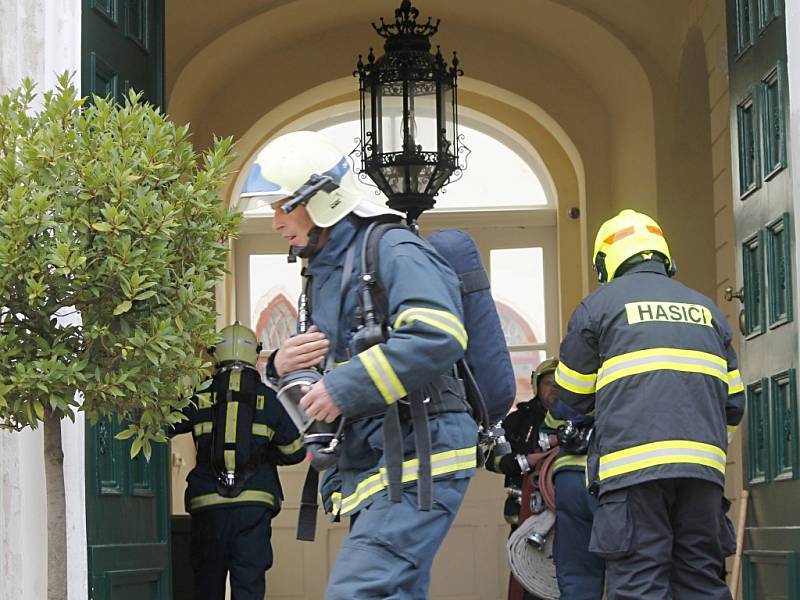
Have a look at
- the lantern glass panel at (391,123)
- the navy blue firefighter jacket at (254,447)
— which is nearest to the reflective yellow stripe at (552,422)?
the navy blue firefighter jacket at (254,447)

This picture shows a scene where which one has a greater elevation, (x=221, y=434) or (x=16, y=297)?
(x=16, y=297)

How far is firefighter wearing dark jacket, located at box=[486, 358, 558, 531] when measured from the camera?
920 cm

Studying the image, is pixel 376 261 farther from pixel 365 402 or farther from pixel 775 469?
pixel 775 469

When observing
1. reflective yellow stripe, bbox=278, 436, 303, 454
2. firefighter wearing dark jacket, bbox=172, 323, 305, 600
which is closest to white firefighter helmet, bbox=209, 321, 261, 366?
firefighter wearing dark jacket, bbox=172, 323, 305, 600

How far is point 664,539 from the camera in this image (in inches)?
215

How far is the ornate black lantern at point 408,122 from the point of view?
307 inches

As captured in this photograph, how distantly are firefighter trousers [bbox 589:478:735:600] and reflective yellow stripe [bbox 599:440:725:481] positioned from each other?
0.28 feet

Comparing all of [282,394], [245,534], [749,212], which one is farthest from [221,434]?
[282,394]

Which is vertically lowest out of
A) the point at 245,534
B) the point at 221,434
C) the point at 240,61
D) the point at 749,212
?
the point at 245,534

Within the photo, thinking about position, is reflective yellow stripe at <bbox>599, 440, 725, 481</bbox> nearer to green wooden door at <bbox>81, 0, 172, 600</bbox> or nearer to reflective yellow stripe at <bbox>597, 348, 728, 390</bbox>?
reflective yellow stripe at <bbox>597, 348, 728, 390</bbox>

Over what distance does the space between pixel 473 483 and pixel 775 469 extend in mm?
6030

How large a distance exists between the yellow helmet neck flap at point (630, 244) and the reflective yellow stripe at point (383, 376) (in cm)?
216

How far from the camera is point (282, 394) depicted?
4.25 metres

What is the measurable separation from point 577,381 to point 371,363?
1.93 metres
